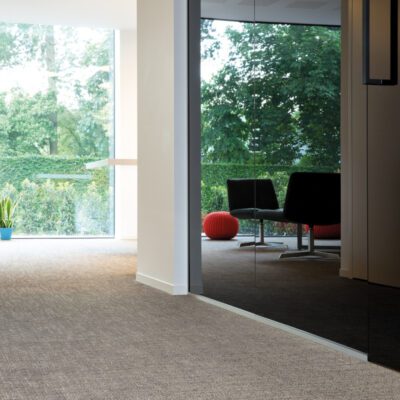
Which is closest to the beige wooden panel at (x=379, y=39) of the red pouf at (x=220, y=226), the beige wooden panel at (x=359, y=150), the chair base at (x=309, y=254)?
the beige wooden panel at (x=359, y=150)

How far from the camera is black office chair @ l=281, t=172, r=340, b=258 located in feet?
10.5

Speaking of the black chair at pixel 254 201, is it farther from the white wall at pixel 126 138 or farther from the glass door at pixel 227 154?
the white wall at pixel 126 138

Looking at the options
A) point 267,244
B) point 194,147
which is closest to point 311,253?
point 267,244

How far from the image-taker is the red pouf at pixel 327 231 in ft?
10.4

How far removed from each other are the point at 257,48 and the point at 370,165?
1142 mm

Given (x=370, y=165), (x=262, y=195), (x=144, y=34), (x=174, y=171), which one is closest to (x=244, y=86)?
(x=262, y=195)

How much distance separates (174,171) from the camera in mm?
4836

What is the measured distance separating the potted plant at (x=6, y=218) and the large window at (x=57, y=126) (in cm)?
30

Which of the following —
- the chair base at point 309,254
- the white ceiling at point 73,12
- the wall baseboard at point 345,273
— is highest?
the white ceiling at point 73,12

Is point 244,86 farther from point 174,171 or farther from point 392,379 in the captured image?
point 392,379

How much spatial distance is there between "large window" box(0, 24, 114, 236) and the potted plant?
0.30 meters

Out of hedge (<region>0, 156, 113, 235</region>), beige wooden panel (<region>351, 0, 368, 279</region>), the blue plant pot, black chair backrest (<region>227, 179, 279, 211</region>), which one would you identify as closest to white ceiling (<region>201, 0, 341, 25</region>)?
beige wooden panel (<region>351, 0, 368, 279</region>)

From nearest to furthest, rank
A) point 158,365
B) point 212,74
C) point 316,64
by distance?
point 158,365, point 316,64, point 212,74

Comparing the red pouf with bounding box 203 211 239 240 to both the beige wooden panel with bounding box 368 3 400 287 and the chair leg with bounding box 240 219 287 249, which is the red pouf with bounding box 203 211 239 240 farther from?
the beige wooden panel with bounding box 368 3 400 287
